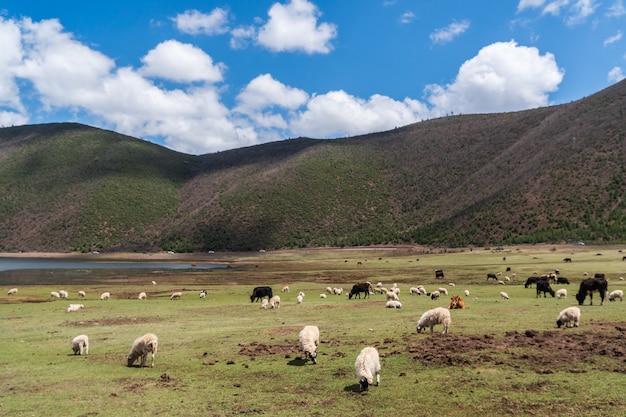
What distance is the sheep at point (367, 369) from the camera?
12.2 meters

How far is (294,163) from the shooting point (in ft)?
601

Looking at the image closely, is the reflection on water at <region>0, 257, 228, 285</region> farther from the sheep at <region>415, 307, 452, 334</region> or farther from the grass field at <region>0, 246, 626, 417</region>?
the sheep at <region>415, 307, 452, 334</region>

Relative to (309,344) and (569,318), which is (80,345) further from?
(569,318)

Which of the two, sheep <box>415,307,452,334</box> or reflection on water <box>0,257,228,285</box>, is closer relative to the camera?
sheep <box>415,307,452,334</box>

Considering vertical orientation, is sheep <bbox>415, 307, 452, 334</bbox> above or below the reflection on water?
above

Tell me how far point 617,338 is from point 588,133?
127126 millimetres

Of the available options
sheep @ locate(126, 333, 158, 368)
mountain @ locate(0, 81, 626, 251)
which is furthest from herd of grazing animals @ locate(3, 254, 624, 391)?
mountain @ locate(0, 81, 626, 251)

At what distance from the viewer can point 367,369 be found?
12.5 meters

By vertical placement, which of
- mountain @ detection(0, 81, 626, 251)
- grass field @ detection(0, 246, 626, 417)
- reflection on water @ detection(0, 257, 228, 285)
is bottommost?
reflection on water @ detection(0, 257, 228, 285)

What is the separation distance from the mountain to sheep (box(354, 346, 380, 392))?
287ft

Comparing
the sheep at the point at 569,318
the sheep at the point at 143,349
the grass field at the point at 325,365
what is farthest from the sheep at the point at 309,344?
the sheep at the point at 569,318

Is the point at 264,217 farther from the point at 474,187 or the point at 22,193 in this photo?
the point at 22,193

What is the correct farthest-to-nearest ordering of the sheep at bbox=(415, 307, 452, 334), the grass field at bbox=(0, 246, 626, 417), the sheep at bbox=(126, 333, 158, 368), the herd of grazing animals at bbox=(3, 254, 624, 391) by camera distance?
the sheep at bbox=(415, 307, 452, 334) < the sheep at bbox=(126, 333, 158, 368) < the herd of grazing animals at bbox=(3, 254, 624, 391) < the grass field at bbox=(0, 246, 626, 417)

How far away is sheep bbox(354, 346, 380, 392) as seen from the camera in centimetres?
1223
